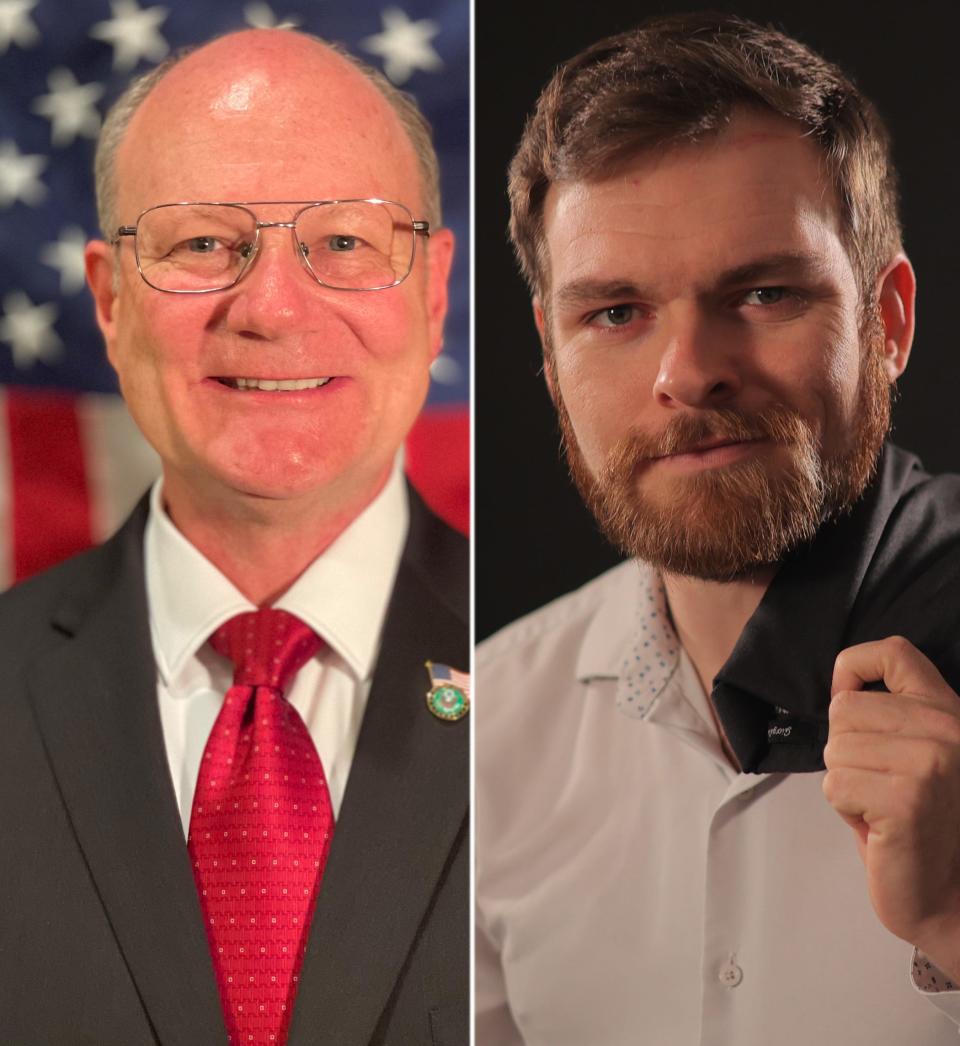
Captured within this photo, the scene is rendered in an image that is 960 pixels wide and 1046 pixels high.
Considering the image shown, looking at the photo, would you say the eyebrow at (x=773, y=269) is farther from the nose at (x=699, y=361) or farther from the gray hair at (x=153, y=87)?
the gray hair at (x=153, y=87)

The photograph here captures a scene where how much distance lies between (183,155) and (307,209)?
228 mm

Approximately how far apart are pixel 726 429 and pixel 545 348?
35cm

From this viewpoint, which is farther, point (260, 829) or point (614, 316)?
point (260, 829)

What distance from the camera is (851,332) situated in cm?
196

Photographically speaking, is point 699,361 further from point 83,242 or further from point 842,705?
point 83,242

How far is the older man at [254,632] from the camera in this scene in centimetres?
211

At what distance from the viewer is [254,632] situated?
86.4 inches

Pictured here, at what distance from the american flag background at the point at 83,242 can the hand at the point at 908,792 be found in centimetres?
77

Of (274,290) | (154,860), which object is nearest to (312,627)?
(154,860)

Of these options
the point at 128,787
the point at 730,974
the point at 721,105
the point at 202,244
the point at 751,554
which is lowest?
the point at 730,974

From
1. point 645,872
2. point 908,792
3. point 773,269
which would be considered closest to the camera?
point 908,792

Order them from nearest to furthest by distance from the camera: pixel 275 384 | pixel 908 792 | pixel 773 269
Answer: pixel 908 792 < pixel 773 269 < pixel 275 384

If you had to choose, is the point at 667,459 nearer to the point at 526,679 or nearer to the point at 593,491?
the point at 593,491

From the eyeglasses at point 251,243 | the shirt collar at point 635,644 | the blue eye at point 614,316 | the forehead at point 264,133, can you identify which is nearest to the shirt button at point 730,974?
the shirt collar at point 635,644
